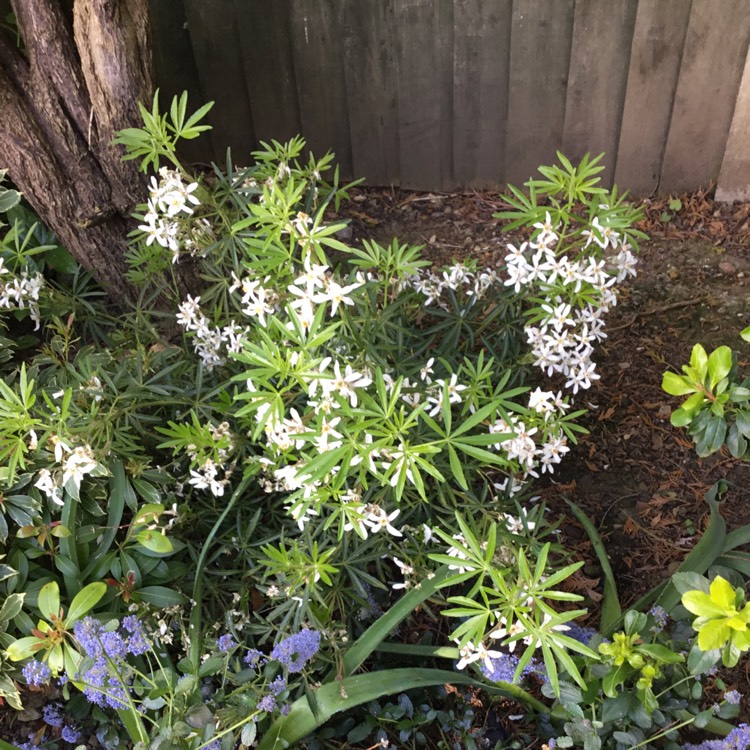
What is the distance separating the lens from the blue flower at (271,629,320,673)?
1.60 metres

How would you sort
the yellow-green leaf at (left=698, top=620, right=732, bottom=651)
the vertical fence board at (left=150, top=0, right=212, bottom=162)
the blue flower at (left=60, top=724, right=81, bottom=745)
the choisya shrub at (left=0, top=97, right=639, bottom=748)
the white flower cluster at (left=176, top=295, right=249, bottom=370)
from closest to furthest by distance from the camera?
the yellow-green leaf at (left=698, top=620, right=732, bottom=651) < the choisya shrub at (left=0, top=97, right=639, bottom=748) < the blue flower at (left=60, top=724, right=81, bottom=745) < the white flower cluster at (left=176, top=295, right=249, bottom=370) < the vertical fence board at (left=150, top=0, right=212, bottom=162)

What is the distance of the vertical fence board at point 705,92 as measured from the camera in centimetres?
290

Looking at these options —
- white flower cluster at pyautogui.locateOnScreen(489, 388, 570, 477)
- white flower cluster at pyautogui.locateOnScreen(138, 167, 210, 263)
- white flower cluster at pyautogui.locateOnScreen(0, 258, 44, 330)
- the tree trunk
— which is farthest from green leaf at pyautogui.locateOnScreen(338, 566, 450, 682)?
the tree trunk

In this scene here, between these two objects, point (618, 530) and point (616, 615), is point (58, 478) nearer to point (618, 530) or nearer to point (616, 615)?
point (616, 615)

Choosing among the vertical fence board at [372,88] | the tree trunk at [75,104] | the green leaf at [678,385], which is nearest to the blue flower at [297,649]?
the green leaf at [678,385]

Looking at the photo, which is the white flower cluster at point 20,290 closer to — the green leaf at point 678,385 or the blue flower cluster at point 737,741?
the green leaf at point 678,385

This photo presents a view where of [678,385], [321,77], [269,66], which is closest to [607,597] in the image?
[678,385]

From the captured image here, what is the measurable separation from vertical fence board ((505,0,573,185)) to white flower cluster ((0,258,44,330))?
2.20 m

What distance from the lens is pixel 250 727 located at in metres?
1.53

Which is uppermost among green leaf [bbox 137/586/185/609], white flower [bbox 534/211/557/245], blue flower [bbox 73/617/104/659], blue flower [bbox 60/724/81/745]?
white flower [bbox 534/211/557/245]

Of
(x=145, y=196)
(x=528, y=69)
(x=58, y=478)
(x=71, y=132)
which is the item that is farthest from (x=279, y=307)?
(x=528, y=69)

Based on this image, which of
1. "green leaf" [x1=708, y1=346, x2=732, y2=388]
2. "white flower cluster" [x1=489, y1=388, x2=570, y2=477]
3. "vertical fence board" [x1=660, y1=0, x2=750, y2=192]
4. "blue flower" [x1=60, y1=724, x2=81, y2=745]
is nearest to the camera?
"green leaf" [x1=708, y1=346, x2=732, y2=388]

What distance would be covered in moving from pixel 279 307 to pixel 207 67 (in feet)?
6.59

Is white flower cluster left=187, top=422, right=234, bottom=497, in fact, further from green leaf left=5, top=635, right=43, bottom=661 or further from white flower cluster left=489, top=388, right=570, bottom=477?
white flower cluster left=489, top=388, right=570, bottom=477
